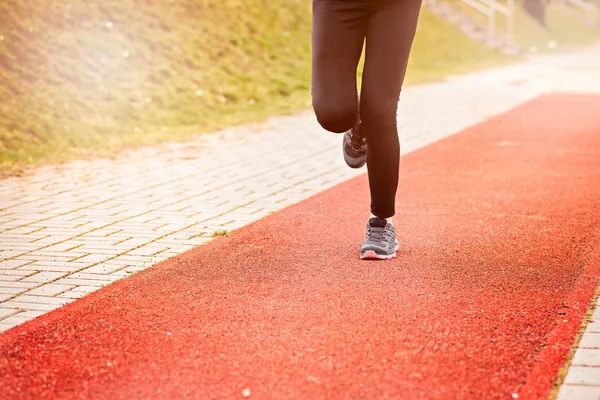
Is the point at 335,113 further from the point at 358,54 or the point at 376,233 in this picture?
the point at 376,233

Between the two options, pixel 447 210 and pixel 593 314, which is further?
pixel 447 210

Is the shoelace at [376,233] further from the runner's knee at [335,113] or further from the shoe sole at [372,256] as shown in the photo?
the runner's knee at [335,113]

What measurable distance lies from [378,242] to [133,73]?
8.59m

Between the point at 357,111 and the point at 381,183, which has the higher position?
the point at 357,111

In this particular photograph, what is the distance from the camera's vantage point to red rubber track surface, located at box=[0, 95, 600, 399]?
3.72 m

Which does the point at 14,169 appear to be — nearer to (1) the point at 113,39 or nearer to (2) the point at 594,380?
(1) the point at 113,39

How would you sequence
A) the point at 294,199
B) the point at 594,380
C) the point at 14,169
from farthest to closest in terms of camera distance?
the point at 14,169
the point at 294,199
the point at 594,380

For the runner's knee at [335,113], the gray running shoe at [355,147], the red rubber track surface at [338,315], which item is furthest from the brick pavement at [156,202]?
the runner's knee at [335,113]

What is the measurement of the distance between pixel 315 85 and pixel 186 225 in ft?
6.41

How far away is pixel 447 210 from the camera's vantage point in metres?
7.28

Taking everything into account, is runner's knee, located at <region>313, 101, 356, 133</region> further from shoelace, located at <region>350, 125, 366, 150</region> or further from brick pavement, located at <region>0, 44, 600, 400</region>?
brick pavement, located at <region>0, 44, 600, 400</region>

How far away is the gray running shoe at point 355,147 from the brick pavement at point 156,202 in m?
1.13

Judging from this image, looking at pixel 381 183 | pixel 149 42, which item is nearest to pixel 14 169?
pixel 381 183

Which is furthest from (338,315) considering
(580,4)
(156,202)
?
(580,4)
